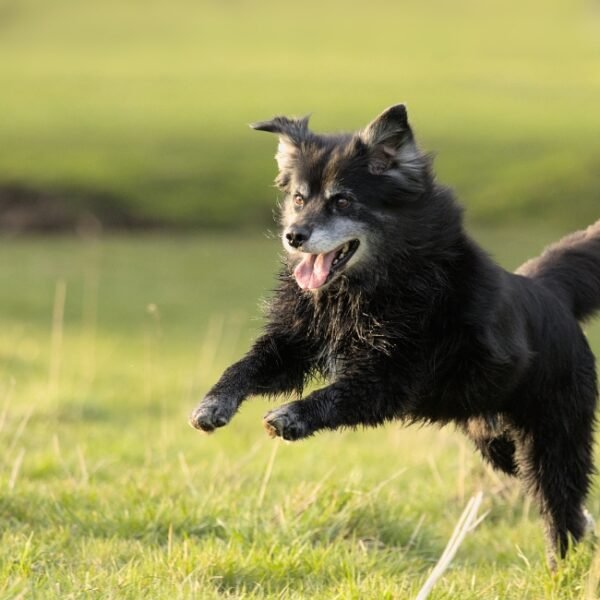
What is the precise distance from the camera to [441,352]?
17.1 ft

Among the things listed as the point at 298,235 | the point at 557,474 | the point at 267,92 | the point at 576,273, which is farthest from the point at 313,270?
the point at 267,92

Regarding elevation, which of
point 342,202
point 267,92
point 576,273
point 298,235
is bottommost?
point 267,92

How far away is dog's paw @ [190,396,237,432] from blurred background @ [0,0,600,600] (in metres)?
0.53

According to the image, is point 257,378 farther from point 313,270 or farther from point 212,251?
point 212,251

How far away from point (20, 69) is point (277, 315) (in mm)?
39166

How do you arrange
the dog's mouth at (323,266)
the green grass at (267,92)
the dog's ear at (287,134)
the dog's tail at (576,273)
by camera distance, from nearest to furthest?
the dog's mouth at (323,266), the dog's ear at (287,134), the dog's tail at (576,273), the green grass at (267,92)

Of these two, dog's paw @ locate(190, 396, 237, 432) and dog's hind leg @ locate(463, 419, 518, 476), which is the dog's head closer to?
dog's paw @ locate(190, 396, 237, 432)

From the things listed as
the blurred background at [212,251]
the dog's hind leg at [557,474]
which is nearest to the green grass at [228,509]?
the blurred background at [212,251]

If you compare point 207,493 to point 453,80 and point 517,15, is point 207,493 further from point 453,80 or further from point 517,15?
point 517,15

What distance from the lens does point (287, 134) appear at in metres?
5.54

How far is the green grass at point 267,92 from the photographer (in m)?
A: 30.0

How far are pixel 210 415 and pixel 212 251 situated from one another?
2089cm

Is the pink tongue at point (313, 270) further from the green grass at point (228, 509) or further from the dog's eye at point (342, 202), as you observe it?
the green grass at point (228, 509)

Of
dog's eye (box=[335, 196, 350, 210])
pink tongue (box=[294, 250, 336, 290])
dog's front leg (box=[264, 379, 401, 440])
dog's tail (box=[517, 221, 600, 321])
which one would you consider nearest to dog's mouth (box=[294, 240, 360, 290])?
pink tongue (box=[294, 250, 336, 290])
